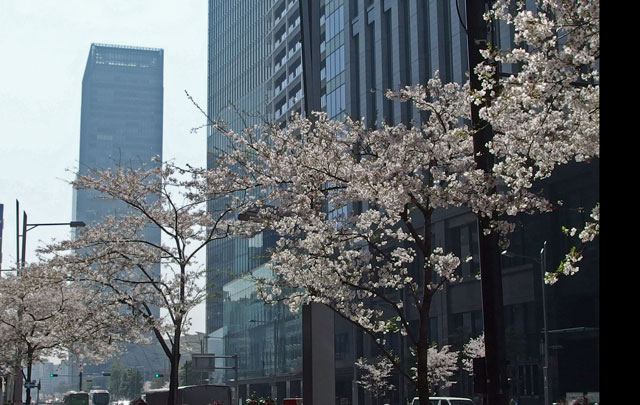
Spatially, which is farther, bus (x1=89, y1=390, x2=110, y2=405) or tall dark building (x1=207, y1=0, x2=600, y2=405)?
bus (x1=89, y1=390, x2=110, y2=405)

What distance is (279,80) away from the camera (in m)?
122

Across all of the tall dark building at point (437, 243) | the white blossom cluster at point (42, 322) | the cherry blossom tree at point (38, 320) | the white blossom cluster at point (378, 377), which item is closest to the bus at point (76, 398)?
the tall dark building at point (437, 243)

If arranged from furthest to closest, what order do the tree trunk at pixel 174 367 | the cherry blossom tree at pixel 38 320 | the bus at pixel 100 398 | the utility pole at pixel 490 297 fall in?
the bus at pixel 100 398 < the cherry blossom tree at pixel 38 320 < the tree trunk at pixel 174 367 < the utility pole at pixel 490 297

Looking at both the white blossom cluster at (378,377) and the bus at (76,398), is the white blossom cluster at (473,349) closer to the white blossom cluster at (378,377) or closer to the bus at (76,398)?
the white blossom cluster at (378,377)

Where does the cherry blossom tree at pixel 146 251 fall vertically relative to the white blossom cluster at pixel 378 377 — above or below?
above

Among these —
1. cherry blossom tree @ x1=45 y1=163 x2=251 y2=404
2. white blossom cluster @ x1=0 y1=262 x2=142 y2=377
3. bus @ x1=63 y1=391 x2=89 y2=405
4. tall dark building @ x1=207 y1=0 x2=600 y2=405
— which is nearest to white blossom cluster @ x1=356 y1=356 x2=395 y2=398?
tall dark building @ x1=207 y1=0 x2=600 y2=405

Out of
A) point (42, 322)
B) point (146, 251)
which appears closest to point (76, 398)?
point (42, 322)

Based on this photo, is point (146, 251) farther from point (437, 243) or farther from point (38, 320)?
point (437, 243)

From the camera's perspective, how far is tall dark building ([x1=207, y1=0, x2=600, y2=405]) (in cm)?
5116

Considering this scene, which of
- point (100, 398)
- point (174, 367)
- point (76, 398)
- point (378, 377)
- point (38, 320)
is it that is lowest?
point (100, 398)

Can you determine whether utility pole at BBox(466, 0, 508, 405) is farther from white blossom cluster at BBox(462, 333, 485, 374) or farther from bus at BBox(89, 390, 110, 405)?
bus at BBox(89, 390, 110, 405)

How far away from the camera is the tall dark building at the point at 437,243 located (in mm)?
51156

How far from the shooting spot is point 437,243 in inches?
2456

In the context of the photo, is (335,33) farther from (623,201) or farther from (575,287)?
(623,201)
